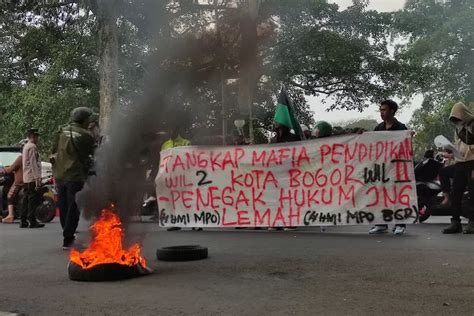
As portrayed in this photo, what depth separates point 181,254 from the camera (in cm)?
577

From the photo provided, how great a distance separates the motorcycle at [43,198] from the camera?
11461 mm

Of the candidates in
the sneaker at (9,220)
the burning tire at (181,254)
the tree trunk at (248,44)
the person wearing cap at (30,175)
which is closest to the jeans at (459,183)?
the tree trunk at (248,44)

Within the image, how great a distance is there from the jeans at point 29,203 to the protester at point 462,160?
7.20m

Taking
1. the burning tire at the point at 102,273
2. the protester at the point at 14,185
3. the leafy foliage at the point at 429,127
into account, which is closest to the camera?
the burning tire at the point at 102,273

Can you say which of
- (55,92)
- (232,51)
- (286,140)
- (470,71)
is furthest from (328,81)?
(232,51)

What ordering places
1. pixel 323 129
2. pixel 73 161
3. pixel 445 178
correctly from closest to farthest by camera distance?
pixel 73 161 < pixel 323 129 < pixel 445 178

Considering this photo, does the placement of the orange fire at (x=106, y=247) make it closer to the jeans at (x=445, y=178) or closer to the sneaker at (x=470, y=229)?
the sneaker at (x=470, y=229)

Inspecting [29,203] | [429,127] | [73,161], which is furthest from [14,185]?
[429,127]

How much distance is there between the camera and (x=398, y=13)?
25516 millimetres

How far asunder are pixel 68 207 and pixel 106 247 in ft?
8.27

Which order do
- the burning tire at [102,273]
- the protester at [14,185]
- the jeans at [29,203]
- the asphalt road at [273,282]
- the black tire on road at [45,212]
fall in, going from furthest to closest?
the black tire on road at [45,212], the protester at [14,185], the jeans at [29,203], the burning tire at [102,273], the asphalt road at [273,282]

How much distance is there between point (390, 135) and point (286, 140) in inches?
66.2

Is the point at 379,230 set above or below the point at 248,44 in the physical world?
below

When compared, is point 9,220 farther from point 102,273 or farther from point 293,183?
point 102,273
